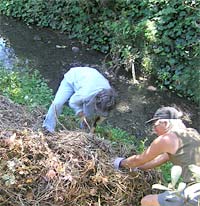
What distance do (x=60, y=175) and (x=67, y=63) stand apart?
19.1ft

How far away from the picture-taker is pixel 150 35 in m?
8.20

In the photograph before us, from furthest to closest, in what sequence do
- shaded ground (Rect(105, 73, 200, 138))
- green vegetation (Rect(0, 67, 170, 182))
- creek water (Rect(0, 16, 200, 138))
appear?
creek water (Rect(0, 16, 200, 138)) → shaded ground (Rect(105, 73, 200, 138)) → green vegetation (Rect(0, 67, 170, 182))

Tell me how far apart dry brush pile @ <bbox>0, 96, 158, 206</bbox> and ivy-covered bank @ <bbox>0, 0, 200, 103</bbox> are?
4.25m

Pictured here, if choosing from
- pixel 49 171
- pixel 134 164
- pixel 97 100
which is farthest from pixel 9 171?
pixel 97 100

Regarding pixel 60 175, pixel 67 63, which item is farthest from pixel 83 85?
pixel 67 63

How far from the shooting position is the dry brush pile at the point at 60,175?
3.42 m

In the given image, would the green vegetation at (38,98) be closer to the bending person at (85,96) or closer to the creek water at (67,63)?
the bending person at (85,96)

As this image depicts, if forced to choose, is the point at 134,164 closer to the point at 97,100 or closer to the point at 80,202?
the point at 80,202

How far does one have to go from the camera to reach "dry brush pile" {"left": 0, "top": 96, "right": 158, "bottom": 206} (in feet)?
11.2

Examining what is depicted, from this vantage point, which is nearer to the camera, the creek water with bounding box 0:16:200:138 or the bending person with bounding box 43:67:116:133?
the bending person with bounding box 43:67:116:133

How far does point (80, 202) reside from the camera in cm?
351

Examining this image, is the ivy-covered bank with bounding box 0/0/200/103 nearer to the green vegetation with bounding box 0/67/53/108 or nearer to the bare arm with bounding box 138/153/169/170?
the green vegetation with bounding box 0/67/53/108

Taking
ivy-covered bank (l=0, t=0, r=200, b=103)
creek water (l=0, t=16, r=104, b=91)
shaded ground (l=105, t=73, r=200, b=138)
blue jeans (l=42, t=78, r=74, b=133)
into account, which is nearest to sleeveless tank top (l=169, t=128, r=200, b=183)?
blue jeans (l=42, t=78, r=74, b=133)

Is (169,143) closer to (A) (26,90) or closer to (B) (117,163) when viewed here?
(B) (117,163)
